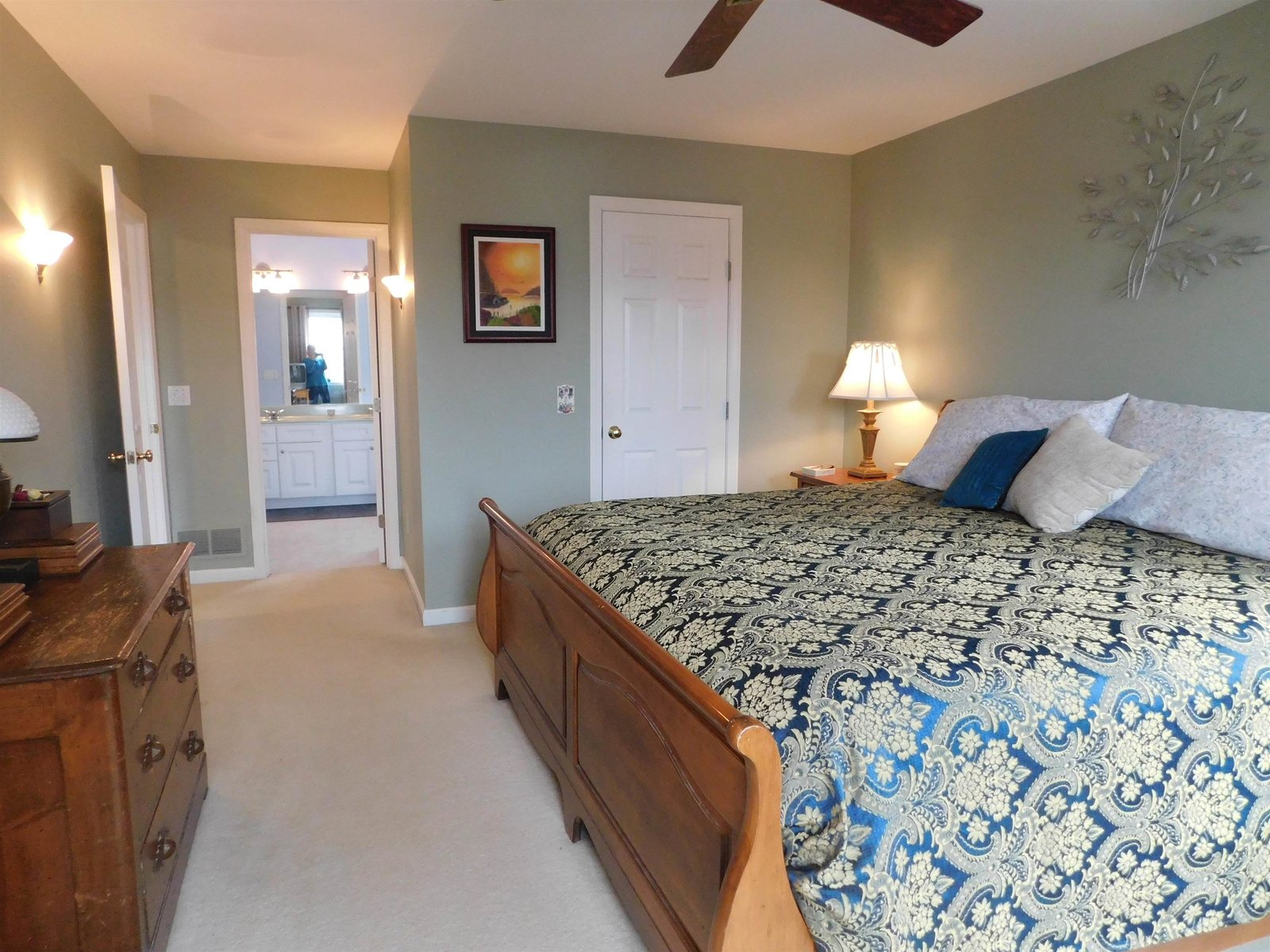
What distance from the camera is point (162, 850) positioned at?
1.82 metres

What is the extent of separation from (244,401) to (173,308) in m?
0.63

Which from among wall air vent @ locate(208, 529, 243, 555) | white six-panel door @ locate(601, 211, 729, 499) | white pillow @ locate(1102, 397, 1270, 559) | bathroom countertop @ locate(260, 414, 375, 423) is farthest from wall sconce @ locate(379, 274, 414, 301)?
white pillow @ locate(1102, 397, 1270, 559)

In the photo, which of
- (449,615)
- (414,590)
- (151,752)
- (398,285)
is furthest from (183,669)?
(398,285)

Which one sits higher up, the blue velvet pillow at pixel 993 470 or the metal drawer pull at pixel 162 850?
the blue velvet pillow at pixel 993 470

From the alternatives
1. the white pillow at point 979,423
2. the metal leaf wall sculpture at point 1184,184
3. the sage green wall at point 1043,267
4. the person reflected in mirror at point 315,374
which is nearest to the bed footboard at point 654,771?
A: the white pillow at point 979,423

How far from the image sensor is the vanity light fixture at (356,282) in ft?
24.6

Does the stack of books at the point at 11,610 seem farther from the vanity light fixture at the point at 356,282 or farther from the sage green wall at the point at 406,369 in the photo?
the vanity light fixture at the point at 356,282

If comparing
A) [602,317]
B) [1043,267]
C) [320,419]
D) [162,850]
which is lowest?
[162,850]

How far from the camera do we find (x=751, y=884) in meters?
1.30

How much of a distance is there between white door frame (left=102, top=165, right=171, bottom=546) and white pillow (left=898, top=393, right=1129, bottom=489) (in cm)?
312

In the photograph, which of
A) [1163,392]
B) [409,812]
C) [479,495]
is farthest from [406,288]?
[1163,392]

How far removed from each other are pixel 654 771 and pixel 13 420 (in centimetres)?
165

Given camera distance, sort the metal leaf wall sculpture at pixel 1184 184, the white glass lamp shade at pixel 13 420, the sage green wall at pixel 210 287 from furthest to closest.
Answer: the sage green wall at pixel 210 287 → the metal leaf wall sculpture at pixel 1184 184 → the white glass lamp shade at pixel 13 420

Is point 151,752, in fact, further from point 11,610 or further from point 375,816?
point 375,816
